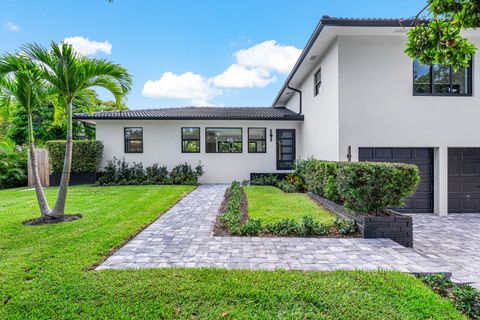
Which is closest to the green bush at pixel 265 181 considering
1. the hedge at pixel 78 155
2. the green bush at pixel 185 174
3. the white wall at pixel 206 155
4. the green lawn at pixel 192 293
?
the white wall at pixel 206 155

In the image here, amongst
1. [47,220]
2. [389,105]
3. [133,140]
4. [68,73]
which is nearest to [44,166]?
[133,140]

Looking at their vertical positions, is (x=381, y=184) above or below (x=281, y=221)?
above

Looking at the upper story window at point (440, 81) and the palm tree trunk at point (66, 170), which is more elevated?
the upper story window at point (440, 81)

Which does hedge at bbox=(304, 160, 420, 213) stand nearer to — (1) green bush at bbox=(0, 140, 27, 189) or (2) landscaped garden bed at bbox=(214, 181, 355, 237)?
(2) landscaped garden bed at bbox=(214, 181, 355, 237)

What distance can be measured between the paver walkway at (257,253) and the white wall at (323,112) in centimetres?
382

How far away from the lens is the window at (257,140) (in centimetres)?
1260

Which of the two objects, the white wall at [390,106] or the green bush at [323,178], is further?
the white wall at [390,106]

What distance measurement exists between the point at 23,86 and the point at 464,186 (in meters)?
12.0

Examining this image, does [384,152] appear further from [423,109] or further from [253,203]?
[253,203]

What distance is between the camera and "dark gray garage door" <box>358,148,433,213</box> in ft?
24.2

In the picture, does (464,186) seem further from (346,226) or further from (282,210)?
(282,210)

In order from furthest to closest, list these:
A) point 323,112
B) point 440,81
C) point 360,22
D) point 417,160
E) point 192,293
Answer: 1. point 323,112
2. point 417,160
3. point 440,81
4. point 360,22
5. point 192,293

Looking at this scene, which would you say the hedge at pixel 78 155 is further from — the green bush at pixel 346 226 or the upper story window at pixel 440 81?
the upper story window at pixel 440 81

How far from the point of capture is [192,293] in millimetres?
2623
